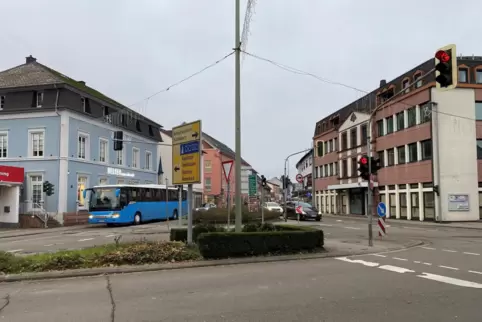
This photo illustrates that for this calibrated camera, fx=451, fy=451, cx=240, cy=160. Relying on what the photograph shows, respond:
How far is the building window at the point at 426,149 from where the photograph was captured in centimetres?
3716

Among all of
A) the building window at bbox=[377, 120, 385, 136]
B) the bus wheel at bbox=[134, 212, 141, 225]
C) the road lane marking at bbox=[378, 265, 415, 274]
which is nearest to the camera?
the road lane marking at bbox=[378, 265, 415, 274]

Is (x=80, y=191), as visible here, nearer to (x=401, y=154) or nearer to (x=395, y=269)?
(x=401, y=154)

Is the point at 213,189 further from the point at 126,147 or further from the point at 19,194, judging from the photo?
the point at 19,194

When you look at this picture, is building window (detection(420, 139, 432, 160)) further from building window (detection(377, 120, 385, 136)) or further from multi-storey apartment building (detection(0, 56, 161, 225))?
multi-storey apartment building (detection(0, 56, 161, 225))

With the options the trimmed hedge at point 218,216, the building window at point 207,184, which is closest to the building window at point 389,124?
the trimmed hedge at point 218,216

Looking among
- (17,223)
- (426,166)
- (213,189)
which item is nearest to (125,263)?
(17,223)

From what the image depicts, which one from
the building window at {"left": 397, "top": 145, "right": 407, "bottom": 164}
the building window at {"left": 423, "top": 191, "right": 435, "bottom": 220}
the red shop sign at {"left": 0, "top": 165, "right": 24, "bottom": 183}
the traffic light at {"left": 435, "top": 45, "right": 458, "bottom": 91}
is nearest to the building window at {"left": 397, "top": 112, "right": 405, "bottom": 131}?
the building window at {"left": 397, "top": 145, "right": 407, "bottom": 164}

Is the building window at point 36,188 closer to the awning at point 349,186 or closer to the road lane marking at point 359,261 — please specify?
the road lane marking at point 359,261

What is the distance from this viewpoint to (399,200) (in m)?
42.3

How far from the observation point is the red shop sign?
33.8m

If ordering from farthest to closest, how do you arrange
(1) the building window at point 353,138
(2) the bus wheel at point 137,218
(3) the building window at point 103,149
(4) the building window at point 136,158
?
(1) the building window at point 353,138
(4) the building window at point 136,158
(3) the building window at point 103,149
(2) the bus wheel at point 137,218

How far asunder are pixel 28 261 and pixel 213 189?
77.2m

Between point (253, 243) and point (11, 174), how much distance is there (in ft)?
93.1

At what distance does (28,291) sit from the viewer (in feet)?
28.8
